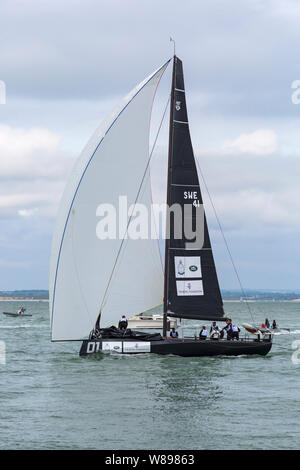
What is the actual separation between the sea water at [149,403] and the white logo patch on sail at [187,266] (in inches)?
148

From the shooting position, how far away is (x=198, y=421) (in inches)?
765

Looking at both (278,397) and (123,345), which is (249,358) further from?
(278,397)

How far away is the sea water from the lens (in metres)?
17.7

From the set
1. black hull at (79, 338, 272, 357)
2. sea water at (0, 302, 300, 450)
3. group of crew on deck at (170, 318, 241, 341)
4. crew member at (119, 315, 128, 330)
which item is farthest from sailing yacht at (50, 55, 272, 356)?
sea water at (0, 302, 300, 450)

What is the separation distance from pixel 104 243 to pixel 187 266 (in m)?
3.84

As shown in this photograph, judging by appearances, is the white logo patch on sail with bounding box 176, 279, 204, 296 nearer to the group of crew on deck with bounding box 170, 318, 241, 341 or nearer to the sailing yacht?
the sailing yacht

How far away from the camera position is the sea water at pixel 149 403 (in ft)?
58.2

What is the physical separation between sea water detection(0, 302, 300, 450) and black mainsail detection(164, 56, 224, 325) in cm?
264

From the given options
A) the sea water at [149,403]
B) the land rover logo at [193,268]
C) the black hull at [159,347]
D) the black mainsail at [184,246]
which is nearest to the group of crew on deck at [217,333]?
the black mainsail at [184,246]

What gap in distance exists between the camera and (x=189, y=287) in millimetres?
31844

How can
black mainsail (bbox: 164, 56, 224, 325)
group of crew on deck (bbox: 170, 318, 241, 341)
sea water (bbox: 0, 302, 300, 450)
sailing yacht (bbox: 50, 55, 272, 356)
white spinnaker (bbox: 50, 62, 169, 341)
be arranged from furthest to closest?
black mainsail (bbox: 164, 56, 224, 325) < group of crew on deck (bbox: 170, 318, 241, 341) < sailing yacht (bbox: 50, 55, 272, 356) < white spinnaker (bbox: 50, 62, 169, 341) < sea water (bbox: 0, 302, 300, 450)

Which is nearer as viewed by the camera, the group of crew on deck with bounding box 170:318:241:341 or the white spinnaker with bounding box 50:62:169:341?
the white spinnaker with bounding box 50:62:169:341

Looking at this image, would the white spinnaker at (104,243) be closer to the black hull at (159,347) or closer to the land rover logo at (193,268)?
the black hull at (159,347)
